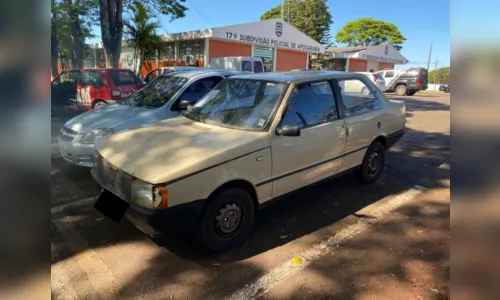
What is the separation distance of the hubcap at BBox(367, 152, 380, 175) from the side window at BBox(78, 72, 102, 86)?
26.8 ft

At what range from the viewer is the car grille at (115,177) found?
3084mm

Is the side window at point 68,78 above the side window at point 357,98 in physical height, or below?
above

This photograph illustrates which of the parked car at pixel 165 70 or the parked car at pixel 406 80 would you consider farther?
the parked car at pixel 406 80

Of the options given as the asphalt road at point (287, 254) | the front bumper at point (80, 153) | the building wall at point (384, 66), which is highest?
the building wall at point (384, 66)

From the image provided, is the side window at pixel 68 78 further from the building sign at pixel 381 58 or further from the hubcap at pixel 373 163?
the building sign at pixel 381 58

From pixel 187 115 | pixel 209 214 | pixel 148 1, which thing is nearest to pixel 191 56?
pixel 148 1

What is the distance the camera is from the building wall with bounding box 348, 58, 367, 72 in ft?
123

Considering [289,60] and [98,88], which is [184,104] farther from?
[289,60]

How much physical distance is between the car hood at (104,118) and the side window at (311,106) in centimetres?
273

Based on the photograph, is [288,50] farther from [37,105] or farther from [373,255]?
[37,105]

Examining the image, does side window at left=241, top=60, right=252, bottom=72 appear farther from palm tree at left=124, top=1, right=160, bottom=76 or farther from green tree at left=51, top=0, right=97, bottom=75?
green tree at left=51, top=0, right=97, bottom=75

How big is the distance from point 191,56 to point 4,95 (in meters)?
24.6

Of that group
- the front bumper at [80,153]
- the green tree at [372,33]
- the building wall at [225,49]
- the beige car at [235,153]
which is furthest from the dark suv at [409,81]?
the green tree at [372,33]

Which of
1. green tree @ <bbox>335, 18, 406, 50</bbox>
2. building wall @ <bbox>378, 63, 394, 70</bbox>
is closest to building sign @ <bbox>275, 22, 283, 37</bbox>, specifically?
building wall @ <bbox>378, 63, 394, 70</bbox>
